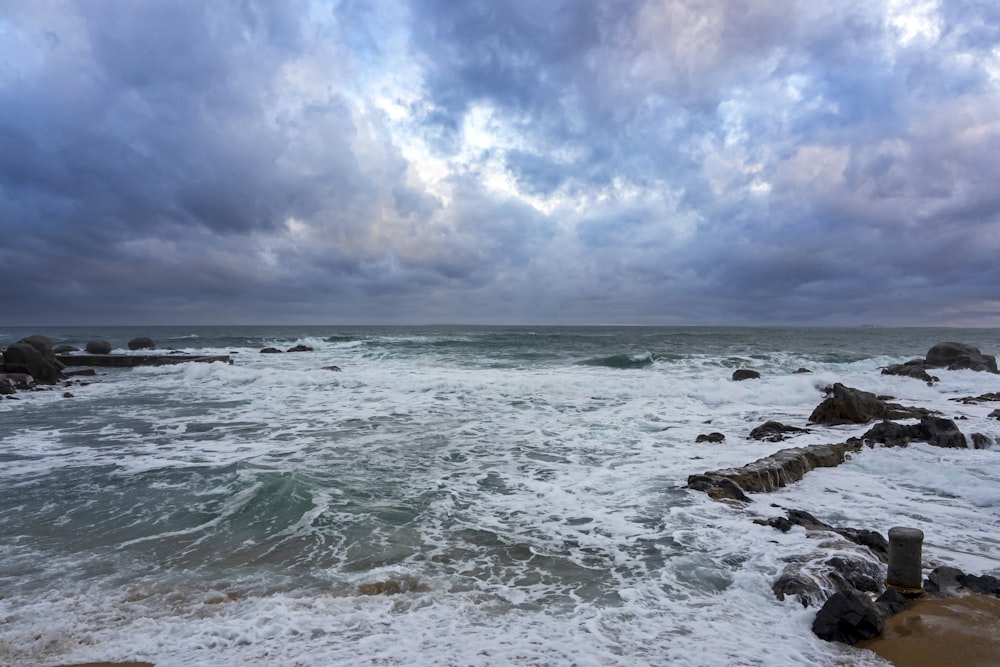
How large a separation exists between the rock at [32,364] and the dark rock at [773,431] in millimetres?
25545

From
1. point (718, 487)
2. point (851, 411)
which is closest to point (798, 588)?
point (718, 487)

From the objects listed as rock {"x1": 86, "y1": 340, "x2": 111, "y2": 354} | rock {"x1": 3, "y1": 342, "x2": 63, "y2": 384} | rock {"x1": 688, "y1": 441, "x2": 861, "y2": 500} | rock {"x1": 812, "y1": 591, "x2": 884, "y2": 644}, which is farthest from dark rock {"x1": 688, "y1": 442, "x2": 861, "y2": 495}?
rock {"x1": 86, "y1": 340, "x2": 111, "y2": 354}

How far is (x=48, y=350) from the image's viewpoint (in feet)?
76.9

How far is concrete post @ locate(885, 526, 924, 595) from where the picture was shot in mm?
4555

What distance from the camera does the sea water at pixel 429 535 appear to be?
153 inches

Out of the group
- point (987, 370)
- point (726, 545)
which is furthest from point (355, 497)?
point (987, 370)

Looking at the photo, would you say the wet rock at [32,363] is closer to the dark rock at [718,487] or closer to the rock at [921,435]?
the dark rock at [718,487]

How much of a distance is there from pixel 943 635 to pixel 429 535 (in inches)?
181

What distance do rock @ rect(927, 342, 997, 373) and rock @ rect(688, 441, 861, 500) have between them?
21.3 meters

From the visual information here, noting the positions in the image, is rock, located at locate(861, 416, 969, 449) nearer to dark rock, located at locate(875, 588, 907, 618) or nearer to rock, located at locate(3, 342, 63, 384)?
dark rock, located at locate(875, 588, 907, 618)

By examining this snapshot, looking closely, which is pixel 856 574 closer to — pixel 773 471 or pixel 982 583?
pixel 982 583

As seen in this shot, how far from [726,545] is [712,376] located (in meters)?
18.6

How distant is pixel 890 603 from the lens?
4.29 meters

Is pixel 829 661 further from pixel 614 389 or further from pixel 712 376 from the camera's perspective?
pixel 712 376
